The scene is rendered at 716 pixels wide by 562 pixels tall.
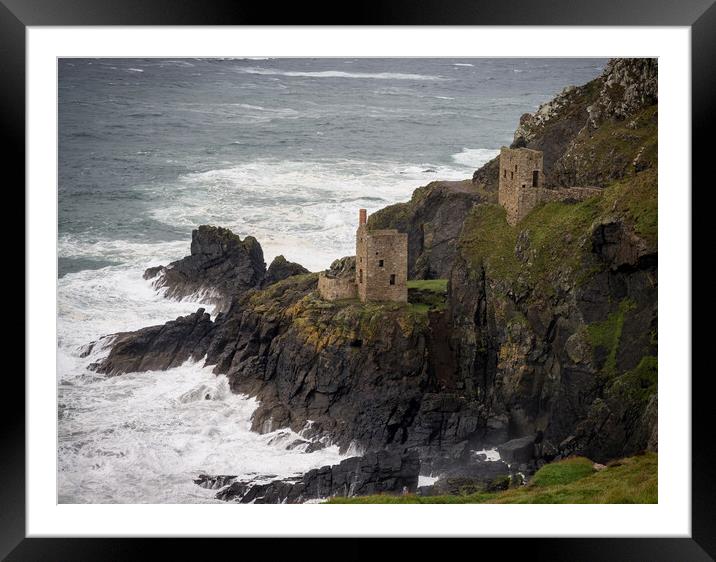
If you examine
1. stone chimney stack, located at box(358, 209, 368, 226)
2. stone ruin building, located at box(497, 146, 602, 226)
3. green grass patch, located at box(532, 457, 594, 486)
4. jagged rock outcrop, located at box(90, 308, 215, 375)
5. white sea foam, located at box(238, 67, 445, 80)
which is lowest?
green grass patch, located at box(532, 457, 594, 486)

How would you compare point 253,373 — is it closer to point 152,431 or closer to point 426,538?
point 152,431

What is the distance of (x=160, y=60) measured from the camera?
3594cm

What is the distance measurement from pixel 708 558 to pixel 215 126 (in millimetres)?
19545

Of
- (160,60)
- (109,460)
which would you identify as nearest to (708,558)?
(109,460)

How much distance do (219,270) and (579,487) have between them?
14.1 metres

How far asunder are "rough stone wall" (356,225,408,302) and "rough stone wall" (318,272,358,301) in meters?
0.32

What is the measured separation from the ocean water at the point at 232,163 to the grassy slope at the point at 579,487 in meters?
4.42

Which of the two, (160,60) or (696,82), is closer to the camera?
(696,82)

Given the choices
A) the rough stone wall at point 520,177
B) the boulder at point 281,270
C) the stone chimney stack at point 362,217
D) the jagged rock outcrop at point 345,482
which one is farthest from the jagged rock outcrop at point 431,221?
the jagged rock outcrop at point 345,482

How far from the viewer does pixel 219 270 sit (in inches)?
1580

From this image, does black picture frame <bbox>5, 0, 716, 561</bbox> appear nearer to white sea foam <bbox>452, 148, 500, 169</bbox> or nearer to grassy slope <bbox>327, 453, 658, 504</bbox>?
grassy slope <bbox>327, 453, 658, 504</bbox>

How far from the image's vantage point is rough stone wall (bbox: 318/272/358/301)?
37.8 m

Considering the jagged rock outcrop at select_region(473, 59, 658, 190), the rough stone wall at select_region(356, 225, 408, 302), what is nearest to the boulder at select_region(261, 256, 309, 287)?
the rough stone wall at select_region(356, 225, 408, 302)

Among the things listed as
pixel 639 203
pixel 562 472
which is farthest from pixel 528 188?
pixel 562 472
